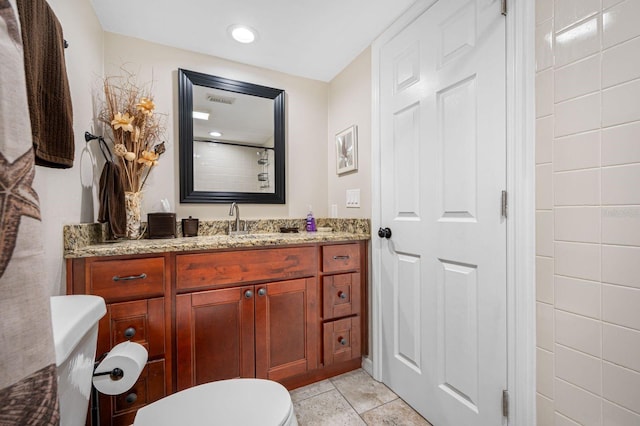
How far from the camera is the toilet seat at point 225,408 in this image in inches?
30.3

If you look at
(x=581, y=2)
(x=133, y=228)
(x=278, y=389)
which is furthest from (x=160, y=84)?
(x=581, y=2)

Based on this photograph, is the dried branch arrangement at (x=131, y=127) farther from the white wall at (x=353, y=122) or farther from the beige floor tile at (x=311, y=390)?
the beige floor tile at (x=311, y=390)

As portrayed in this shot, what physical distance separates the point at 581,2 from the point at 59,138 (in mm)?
1701

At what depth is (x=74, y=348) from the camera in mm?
536

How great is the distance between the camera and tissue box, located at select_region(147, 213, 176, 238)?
1633 mm

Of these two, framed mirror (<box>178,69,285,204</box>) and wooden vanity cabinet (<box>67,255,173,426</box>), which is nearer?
wooden vanity cabinet (<box>67,255,173,426</box>)

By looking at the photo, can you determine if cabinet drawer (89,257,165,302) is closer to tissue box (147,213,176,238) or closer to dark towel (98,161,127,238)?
dark towel (98,161,127,238)

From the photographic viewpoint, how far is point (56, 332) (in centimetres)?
50

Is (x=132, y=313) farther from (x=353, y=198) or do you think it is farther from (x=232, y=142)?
(x=353, y=198)

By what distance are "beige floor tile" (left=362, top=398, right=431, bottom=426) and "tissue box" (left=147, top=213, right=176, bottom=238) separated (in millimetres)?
1526

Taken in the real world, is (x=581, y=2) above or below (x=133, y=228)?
above

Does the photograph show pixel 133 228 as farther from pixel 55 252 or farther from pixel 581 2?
pixel 581 2

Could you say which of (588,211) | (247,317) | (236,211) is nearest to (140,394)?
(247,317)

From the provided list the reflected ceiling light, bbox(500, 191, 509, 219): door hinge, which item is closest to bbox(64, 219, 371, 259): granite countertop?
the reflected ceiling light
